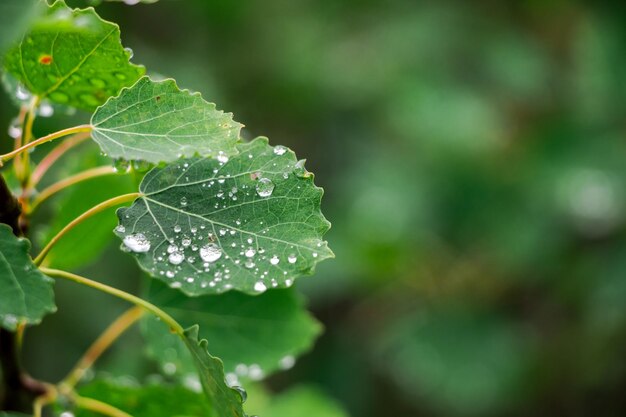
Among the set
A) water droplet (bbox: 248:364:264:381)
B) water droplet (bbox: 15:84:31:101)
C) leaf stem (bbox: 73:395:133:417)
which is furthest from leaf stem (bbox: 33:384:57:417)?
water droplet (bbox: 15:84:31:101)

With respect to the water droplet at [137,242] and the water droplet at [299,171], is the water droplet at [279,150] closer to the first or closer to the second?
the water droplet at [299,171]

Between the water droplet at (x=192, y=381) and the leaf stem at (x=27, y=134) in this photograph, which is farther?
the water droplet at (x=192, y=381)

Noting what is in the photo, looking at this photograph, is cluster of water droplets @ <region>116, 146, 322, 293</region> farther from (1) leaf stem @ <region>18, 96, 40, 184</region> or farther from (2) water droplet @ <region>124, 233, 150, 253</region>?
(1) leaf stem @ <region>18, 96, 40, 184</region>

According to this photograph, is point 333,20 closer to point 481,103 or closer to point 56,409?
point 481,103

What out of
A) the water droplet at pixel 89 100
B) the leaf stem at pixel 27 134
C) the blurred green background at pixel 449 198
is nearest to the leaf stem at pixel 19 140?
the leaf stem at pixel 27 134

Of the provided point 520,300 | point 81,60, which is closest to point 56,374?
point 520,300
